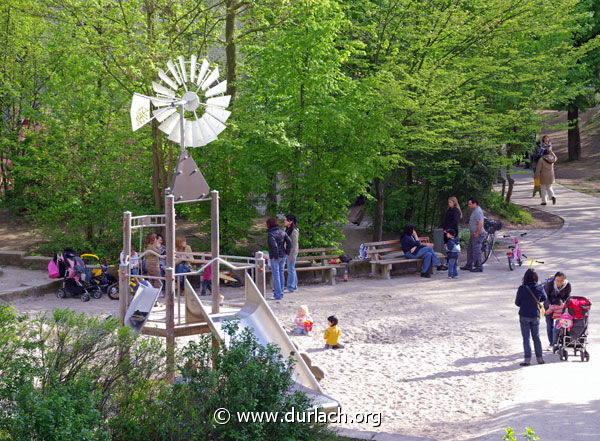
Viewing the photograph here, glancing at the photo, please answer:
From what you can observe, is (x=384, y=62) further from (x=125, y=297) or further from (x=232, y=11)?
(x=125, y=297)

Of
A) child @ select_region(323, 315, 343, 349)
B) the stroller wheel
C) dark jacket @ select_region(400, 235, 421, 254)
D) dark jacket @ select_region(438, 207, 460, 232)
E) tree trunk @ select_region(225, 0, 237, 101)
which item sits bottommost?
child @ select_region(323, 315, 343, 349)

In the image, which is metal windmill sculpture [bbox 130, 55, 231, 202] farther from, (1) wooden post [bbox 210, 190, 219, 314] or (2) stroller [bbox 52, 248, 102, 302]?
(2) stroller [bbox 52, 248, 102, 302]

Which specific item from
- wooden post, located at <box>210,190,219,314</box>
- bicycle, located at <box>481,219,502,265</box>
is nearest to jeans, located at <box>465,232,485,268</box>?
bicycle, located at <box>481,219,502,265</box>

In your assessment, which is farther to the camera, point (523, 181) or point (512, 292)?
point (523, 181)

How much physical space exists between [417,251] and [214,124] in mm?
7197

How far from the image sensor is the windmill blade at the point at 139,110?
464 inches

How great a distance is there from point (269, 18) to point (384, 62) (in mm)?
3598

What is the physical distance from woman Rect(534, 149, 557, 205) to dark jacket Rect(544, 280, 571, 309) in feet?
44.4

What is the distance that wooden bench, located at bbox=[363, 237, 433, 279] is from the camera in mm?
18453

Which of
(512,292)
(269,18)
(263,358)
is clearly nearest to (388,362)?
(263,358)

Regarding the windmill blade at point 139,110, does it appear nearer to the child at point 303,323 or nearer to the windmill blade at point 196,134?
the windmill blade at point 196,134

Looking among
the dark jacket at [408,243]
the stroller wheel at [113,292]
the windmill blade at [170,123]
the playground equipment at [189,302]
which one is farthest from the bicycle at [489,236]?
the windmill blade at [170,123]

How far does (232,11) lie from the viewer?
18953mm

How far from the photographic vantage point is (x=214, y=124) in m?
13.8
